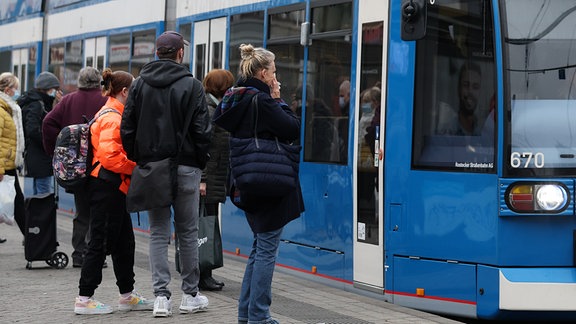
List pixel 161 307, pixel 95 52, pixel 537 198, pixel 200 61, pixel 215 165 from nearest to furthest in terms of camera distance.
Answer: pixel 161 307 → pixel 537 198 → pixel 215 165 → pixel 200 61 → pixel 95 52

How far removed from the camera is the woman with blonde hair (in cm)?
696

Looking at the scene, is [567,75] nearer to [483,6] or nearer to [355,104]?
[483,6]

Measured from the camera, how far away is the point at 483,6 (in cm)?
816

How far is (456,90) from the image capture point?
8344 millimetres

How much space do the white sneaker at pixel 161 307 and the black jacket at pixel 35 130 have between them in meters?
4.90

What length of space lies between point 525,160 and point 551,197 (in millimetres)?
295

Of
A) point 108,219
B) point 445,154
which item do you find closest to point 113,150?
point 108,219

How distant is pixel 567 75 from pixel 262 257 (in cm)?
257

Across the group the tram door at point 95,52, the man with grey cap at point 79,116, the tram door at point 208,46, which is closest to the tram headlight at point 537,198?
the man with grey cap at point 79,116

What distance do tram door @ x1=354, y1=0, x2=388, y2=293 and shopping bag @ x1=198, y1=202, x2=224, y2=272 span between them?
3.48 ft

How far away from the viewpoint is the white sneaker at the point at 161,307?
25.5 feet

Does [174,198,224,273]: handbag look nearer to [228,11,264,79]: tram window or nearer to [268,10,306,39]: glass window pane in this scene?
[268,10,306,39]: glass window pane

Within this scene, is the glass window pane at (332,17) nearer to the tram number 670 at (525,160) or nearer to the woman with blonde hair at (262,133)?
the tram number 670 at (525,160)

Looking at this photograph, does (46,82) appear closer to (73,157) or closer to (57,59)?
(73,157)
